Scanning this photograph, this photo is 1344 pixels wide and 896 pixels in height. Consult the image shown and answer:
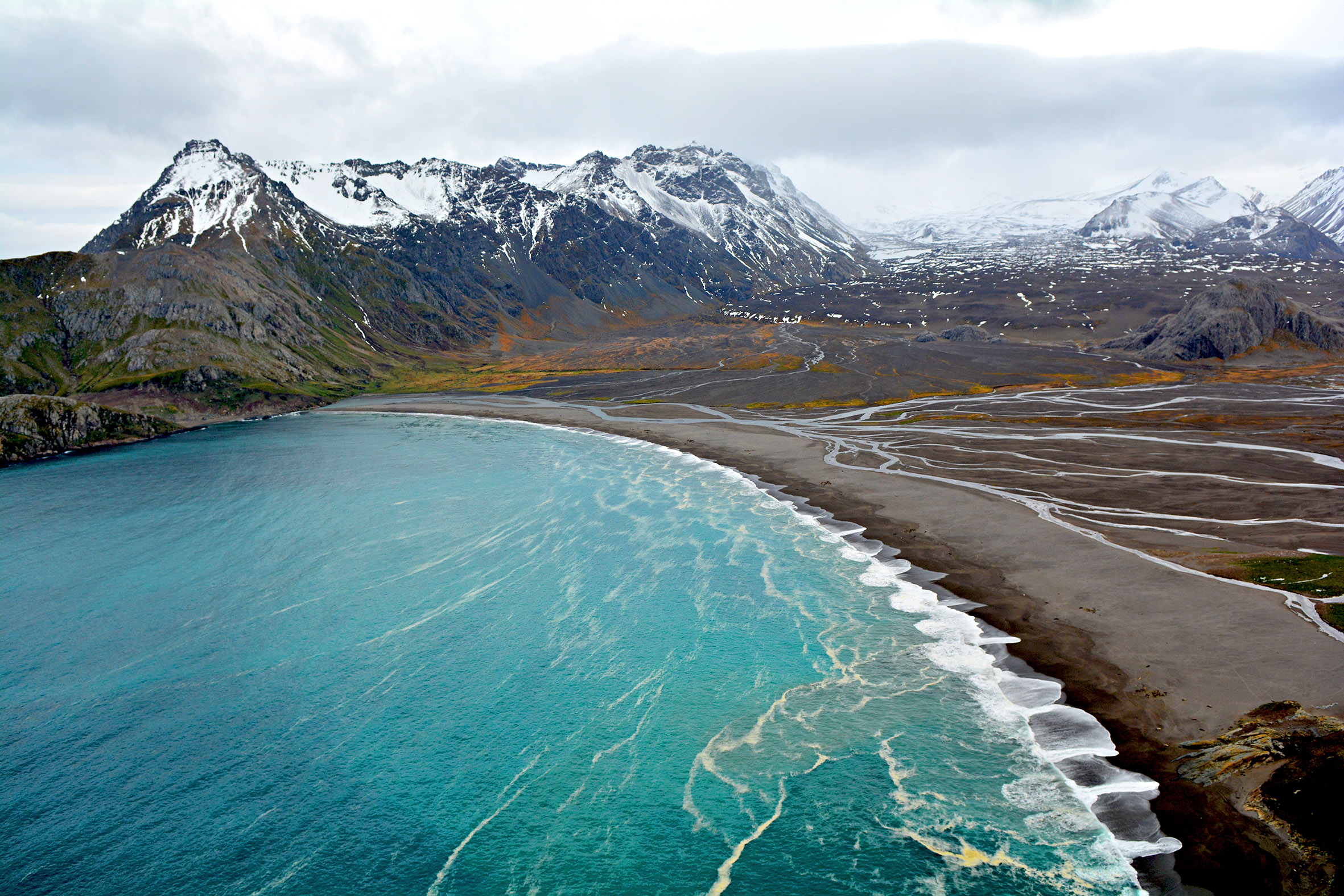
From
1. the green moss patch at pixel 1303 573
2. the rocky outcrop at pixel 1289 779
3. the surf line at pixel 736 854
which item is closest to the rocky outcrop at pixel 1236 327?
the green moss patch at pixel 1303 573

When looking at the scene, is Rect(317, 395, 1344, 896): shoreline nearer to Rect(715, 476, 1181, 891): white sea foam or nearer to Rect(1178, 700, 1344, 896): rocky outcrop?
Rect(1178, 700, 1344, 896): rocky outcrop

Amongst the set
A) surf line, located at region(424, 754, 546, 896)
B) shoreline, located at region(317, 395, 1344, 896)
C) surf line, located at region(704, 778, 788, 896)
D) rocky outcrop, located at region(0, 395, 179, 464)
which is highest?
rocky outcrop, located at region(0, 395, 179, 464)

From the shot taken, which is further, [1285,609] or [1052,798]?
[1285,609]

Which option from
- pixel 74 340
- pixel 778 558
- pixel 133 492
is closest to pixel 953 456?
pixel 778 558

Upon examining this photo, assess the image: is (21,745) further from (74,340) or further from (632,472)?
(74,340)

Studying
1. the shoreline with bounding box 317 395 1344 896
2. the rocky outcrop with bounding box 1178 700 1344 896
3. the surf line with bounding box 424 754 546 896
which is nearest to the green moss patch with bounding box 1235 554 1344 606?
the shoreline with bounding box 317 395 1344 896

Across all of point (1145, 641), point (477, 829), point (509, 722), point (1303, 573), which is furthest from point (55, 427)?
point (1303, 573)
